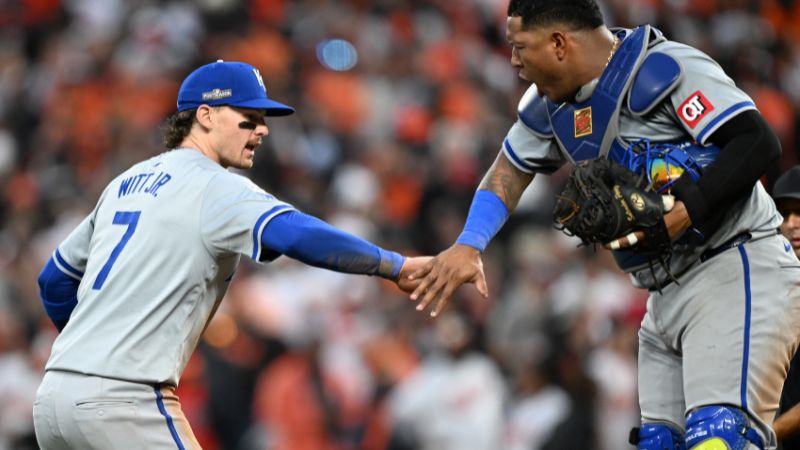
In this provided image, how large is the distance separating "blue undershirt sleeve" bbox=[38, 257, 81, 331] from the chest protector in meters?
1.91

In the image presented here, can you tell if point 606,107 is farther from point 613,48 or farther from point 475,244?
point 475,244

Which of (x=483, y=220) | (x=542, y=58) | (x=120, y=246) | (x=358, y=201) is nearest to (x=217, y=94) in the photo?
(x=120, y=246)

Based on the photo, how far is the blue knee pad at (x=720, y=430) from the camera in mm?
3162

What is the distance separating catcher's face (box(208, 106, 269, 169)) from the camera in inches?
155

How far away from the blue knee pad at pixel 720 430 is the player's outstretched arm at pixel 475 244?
0.85 m

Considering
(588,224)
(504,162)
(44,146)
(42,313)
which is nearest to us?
(588,224)

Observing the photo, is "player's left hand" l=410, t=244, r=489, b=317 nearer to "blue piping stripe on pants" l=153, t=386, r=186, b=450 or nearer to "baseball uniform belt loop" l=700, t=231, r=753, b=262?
"baseball uniform belt loop" l=700, t=231, r=753, b=262

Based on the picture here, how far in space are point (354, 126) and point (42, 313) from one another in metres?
2.90

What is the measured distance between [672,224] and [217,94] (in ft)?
5.58

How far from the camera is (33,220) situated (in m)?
7.60

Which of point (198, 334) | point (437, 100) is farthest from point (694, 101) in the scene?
point (437, 100)

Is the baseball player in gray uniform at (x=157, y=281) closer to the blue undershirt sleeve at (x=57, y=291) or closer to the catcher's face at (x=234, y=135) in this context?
the catcher's face at (x=234, y=135)

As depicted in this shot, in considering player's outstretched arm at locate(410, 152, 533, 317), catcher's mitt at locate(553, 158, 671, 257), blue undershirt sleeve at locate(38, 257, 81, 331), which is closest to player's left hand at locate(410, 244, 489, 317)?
player's outstretched arm at locate(410, 152, 533, 317)

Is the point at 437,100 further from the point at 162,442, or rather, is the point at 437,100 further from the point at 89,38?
the point at 162,442
